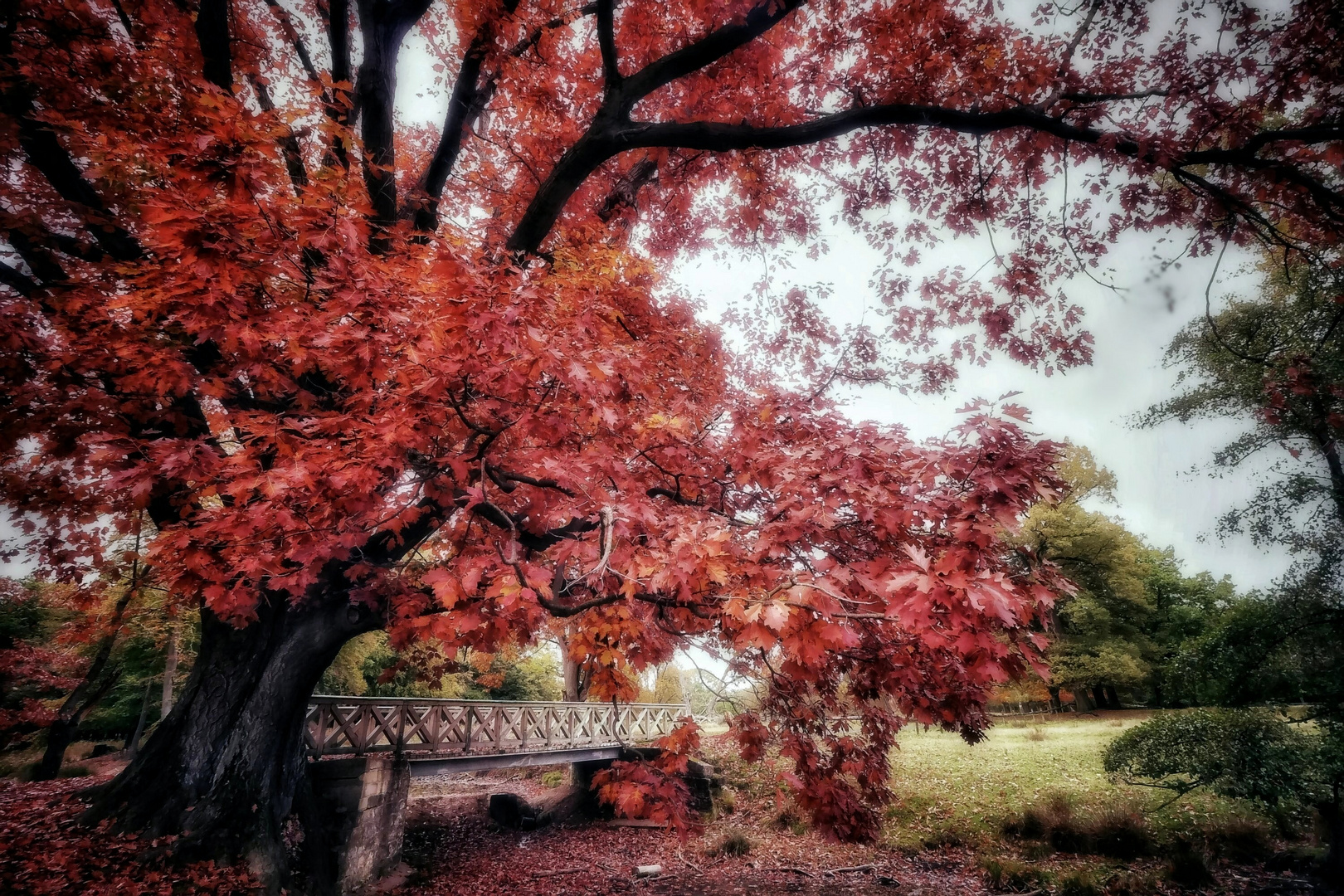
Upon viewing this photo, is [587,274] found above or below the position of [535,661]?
above

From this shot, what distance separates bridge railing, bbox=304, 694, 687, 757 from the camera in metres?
9.46

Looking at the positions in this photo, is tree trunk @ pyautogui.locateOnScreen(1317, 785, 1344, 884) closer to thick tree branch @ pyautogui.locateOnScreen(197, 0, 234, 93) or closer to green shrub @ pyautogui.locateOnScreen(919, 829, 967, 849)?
green shrub @ pyautogui.locateOnScreen(919, 829, 967, 849)

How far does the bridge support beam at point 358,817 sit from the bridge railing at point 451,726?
2.01 feet

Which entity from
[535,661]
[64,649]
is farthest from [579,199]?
[535,661]

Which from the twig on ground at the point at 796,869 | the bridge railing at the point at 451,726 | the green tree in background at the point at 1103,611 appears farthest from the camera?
the green tree in background at the point at 1103,611

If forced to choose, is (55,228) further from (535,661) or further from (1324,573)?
(535,661)

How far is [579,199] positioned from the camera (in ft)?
25.0

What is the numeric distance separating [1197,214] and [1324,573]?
595 cm

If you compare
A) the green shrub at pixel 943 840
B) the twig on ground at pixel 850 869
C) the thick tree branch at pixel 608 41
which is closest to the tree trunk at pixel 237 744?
the thick tree branch at pixel 608 41

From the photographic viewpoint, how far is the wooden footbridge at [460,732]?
374 inches

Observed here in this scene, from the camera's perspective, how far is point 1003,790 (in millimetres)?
12016

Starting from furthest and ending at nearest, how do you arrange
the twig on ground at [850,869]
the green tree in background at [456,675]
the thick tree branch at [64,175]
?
the green tree in background at [456,675], the twig on ground at [850,869], the thick tree branch at [64,175]

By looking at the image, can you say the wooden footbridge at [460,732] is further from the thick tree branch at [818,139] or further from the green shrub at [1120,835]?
the green shrub at [1120,835]

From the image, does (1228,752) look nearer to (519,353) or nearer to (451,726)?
(519,353)
